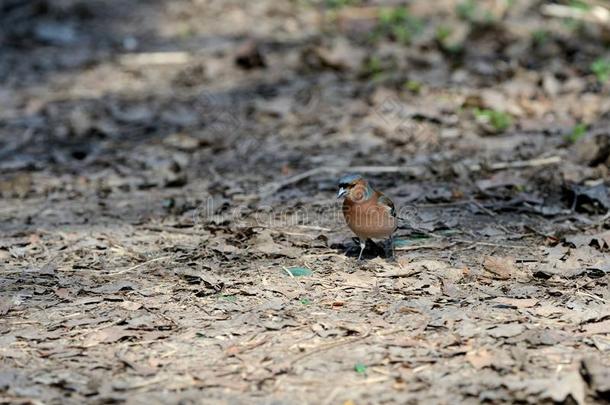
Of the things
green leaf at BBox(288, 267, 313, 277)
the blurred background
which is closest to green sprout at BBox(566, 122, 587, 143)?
the blurred background

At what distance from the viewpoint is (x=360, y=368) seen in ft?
12.9

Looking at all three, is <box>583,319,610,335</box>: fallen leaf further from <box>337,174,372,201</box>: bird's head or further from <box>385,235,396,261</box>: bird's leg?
<box>337,174,372,201</box>: bird's head

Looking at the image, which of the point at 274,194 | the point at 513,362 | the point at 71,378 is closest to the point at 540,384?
the point at 513,362

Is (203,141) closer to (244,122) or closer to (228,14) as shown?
(244,122)

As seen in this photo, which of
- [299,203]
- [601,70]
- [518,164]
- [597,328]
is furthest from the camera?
[601,70]

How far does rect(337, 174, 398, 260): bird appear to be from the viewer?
5090mm

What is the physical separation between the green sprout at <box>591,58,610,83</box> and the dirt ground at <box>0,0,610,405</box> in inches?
1.1

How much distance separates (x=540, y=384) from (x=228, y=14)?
357 inches

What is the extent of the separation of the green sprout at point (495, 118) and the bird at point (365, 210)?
3.01 m

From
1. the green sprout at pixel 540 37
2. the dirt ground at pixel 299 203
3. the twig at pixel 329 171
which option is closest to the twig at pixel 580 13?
the dirt ground at pixel 299 203

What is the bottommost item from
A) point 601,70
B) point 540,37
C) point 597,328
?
point 597,328

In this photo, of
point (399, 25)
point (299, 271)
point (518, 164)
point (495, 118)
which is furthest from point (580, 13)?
point (299, 271)

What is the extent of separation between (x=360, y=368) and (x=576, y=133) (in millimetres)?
4312

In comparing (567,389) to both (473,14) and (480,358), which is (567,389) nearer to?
(480,358)
